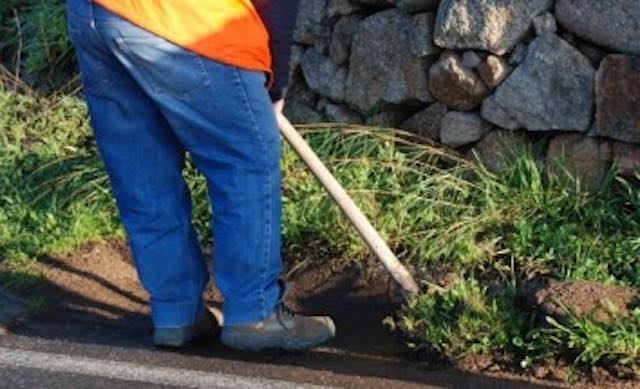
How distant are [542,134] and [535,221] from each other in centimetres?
48

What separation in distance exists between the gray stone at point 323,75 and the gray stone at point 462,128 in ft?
2.09

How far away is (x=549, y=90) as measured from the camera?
523cm

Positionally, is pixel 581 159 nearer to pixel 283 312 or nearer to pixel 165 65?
pixel 283 312

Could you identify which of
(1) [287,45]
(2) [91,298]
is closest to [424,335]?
(1) [287,45]

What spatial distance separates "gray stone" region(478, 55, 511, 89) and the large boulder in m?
0.41

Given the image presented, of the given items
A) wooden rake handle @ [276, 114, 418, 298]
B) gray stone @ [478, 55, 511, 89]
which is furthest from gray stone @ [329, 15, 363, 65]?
wooden rake handle @ [276, 114, 418, 298]

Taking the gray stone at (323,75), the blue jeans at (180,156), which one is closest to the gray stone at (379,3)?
the gray stone at (323,75)

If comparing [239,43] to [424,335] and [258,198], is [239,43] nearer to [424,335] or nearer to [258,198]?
[258,198]

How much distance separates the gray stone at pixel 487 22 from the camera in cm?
528

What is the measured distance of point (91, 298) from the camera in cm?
517

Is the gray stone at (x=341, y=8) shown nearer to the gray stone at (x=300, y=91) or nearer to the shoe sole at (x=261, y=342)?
the gray stone at (x=300, y=91)

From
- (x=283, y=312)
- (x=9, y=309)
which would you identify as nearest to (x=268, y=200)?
(x=283, y=312)

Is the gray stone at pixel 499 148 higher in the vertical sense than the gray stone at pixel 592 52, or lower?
lower

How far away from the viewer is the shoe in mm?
4512
